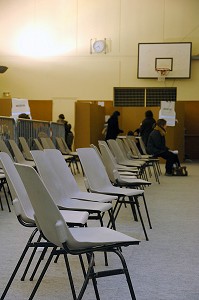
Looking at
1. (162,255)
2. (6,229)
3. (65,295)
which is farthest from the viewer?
(6,229)

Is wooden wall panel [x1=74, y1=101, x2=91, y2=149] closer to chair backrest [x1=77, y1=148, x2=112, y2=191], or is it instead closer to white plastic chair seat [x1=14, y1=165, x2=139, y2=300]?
chair backrest [x1=77, y1=148, x2=112, y2=191]

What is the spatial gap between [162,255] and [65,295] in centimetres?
118

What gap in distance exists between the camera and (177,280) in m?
3.23

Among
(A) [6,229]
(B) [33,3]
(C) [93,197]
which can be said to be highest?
(B) [33,3]

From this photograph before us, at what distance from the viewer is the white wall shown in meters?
15.7

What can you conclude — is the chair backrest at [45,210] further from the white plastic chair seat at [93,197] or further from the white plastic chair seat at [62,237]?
the white plastic chair seat at [93,197]

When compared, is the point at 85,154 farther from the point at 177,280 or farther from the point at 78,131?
the point at 78,131

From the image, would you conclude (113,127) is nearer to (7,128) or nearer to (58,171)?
(7,128)

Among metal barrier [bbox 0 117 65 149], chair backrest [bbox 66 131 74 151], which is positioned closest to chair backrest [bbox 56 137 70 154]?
metal barrier [bbox 0 117 65 149]

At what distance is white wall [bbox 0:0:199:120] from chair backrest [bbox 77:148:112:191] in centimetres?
1162

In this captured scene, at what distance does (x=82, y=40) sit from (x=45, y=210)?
14.4m

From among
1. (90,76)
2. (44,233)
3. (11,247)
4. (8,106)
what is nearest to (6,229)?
(11,247)

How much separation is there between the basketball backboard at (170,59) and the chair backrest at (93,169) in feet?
37.0

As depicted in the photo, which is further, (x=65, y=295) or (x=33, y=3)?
(x=33, y=3)
